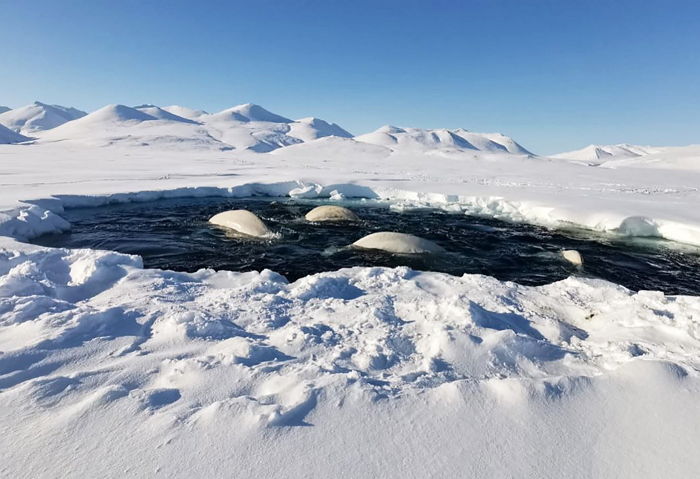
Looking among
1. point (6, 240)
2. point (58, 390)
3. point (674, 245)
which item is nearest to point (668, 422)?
point (58, 390)

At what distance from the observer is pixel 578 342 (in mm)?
4238

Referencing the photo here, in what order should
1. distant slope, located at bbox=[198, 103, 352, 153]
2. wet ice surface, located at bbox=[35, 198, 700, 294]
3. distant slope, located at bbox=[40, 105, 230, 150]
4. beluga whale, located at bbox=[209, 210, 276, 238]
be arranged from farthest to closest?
1. distant slope, located at bbox=[198, 103, 352, 153]
2. distant slope, located at bbox=[40, 105, 230, 150]
3. beluga whale, located at bbox=[209, 210, 276, 238]
4. wet ice surface, located at bbox=[35, 198, 700, 294]

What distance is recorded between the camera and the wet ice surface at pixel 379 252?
844cm

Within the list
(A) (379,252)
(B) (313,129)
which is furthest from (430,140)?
(A) (379,252)

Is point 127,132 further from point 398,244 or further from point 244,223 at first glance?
point 398,244

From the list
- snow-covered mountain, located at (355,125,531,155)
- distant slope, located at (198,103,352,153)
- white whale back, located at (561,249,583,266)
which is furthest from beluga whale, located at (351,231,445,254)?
snow-covered mountain, located at (355,125,531,155)

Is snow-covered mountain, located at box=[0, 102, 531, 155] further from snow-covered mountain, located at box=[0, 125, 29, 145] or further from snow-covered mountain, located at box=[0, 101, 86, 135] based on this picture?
snow-covered mountain, located at box=[0, 125, 29, 145]

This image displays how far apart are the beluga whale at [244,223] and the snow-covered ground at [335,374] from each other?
498 centimetres

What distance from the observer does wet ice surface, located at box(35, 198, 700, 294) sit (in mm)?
8438

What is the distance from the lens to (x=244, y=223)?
11.6 meters

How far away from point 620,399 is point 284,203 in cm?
1601

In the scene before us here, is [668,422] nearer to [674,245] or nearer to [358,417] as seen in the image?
[358,417]

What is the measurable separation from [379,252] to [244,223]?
4391 mm

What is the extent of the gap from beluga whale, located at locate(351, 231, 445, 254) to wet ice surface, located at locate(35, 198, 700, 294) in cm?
30
